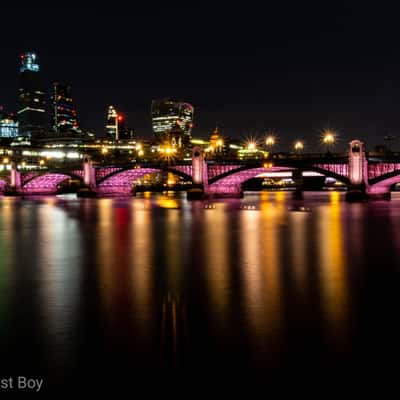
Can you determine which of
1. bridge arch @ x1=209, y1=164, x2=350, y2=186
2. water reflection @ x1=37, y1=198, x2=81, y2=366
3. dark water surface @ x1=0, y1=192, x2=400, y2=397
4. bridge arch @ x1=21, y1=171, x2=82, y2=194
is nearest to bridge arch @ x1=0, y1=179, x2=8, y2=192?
bridge arch @ x1=21, y1=171, x2=82, y2=194

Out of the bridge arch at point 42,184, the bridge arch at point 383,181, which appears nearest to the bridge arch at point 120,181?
the bridge arch at point 42,184

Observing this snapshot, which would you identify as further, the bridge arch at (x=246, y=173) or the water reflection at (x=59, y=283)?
the bridge arch at (x=246, y=173)

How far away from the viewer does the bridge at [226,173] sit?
64.9m

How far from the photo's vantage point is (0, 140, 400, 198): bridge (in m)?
64.9

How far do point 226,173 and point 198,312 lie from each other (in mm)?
65137

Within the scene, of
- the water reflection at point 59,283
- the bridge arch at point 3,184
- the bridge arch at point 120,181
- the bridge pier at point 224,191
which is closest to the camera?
the water reflection at point 59,283

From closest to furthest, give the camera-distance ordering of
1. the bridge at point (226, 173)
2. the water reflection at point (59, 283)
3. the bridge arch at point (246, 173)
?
the water reflection at point (59, 283), the bridge at point (226, 173), the bridge arch at point (246, 173)

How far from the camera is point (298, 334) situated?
37.4ft

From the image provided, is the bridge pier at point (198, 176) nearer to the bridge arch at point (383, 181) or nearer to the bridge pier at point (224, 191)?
the bridge pier at point (224, 191)

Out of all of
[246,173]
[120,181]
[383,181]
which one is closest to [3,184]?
[120,181]

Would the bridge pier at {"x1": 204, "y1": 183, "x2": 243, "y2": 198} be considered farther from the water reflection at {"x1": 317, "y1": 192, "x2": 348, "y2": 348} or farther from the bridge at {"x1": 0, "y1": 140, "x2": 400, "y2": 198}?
the water reflection at {"x1": 317, "y1": 192, "x2": 348, "y2": 348}

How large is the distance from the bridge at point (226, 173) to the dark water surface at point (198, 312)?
38.5m

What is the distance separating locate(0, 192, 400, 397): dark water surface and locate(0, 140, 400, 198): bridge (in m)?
38.5

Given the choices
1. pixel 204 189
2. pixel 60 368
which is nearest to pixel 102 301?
pixel 60 368
